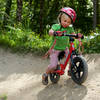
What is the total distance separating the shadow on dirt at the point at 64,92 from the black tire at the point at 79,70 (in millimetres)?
145

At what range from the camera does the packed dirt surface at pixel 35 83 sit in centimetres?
373

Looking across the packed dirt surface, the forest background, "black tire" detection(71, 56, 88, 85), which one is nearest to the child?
"black tire" detection(71, 56, 88, 85)

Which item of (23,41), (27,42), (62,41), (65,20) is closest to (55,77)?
(62,41)

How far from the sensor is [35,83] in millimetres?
4559

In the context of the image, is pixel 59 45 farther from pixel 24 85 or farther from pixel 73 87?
pixel 24 85

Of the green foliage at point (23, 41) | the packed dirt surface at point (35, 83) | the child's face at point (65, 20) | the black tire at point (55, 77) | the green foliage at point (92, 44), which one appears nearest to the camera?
the packed dirt surface at point (35, 83)

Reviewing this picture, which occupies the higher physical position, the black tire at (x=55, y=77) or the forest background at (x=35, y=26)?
the forest background at (x=35, y=26)

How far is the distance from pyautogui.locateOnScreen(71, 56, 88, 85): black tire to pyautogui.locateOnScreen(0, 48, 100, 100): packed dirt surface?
0.48ft

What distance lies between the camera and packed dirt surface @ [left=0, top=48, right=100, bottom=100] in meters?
3.73

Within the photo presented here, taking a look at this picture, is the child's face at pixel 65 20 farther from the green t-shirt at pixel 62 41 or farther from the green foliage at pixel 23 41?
the green foliage at pixel 23 41

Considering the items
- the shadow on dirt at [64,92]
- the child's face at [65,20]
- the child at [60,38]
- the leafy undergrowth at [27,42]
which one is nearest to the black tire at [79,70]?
the shadow on dirt at [64,92]

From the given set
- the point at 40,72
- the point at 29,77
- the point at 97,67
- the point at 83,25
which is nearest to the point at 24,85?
the point at 29,77

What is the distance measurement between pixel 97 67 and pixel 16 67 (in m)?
2.31

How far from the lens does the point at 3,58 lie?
6.23 meters
